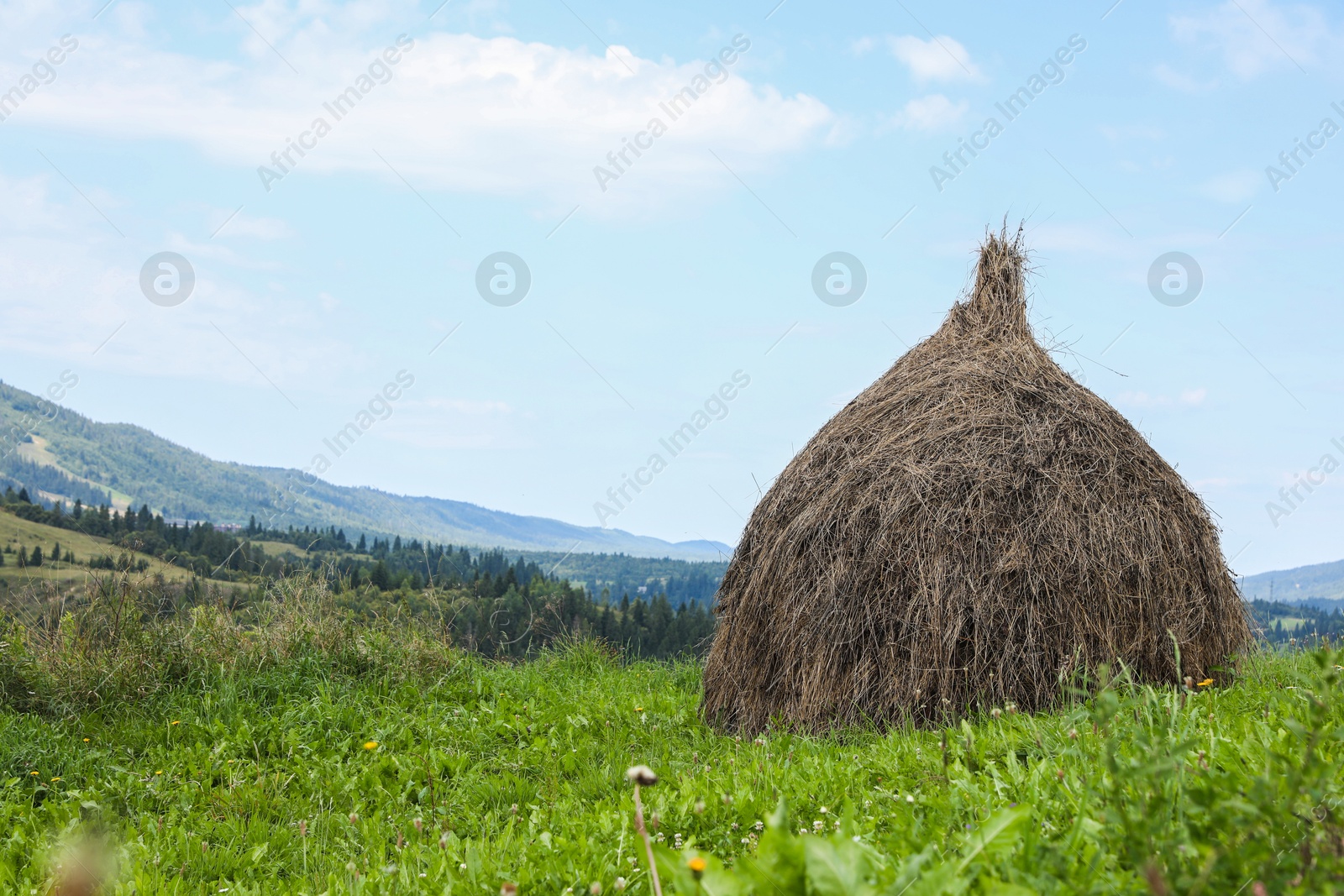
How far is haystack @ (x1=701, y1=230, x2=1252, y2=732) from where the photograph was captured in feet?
19.1

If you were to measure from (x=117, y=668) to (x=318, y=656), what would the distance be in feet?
5.50

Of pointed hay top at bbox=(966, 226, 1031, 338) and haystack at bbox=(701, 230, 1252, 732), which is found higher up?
pointed hay top at bbox=(966, 226, 1031, 338)

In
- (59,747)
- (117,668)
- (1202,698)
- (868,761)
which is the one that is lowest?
(59,747)

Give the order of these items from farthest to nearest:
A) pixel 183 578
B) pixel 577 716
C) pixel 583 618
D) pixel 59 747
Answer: pixel 583 618 < pixel 183 578 < pixel 577 716 < pixel 59 747

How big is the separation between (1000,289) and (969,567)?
134 inches

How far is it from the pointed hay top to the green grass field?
3.45 m

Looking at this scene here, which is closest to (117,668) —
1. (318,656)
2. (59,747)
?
(59,747)

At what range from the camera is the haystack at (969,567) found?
581 cm

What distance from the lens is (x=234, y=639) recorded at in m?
8.34

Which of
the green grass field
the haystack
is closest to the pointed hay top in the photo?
the haystack

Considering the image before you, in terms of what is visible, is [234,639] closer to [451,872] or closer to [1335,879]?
[451,872]

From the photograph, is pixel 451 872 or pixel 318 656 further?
pixel 318 656

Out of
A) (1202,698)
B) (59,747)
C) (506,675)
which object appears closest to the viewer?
(1202,698)

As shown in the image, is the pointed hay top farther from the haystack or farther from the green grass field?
the green grass field
